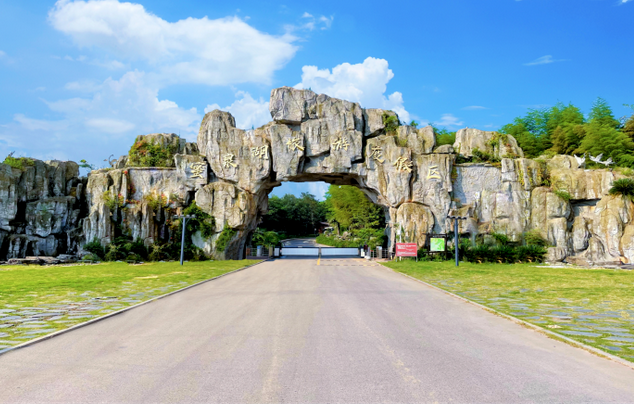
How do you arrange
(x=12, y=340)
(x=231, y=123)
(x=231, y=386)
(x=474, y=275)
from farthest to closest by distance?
(x=231, y=123) < (x=474, y=275) < (x=12, y=340) < (x=231, y=386)

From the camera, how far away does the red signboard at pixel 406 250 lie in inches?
967

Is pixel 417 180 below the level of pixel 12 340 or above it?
above

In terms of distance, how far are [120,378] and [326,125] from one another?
947 inches

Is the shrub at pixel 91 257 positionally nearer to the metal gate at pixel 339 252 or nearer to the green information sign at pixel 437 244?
the metal gate at pixel 339 252

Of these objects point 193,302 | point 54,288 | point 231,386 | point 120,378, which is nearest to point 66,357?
point 120,378

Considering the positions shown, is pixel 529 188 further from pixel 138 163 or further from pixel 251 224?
pixel 138 163

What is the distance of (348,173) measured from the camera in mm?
27891

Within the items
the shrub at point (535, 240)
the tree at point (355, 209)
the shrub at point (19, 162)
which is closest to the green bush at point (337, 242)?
the tree at point (355, 209)

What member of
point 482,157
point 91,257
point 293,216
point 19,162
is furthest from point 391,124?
point 293,216

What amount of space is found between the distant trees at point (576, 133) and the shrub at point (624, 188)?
4.96m

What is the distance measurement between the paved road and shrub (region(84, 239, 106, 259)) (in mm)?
19225

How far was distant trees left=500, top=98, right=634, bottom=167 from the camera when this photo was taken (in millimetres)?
28516

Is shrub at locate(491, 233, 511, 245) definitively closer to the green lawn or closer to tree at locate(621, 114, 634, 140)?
the green lawn

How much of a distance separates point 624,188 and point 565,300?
740 inches
